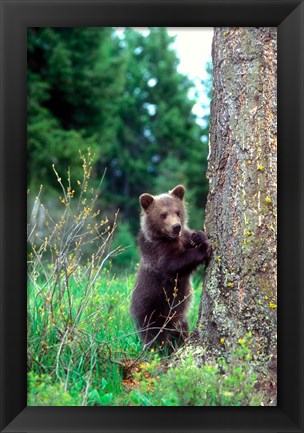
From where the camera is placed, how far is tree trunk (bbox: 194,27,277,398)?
203 inches

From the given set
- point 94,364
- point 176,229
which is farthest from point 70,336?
point 176,229

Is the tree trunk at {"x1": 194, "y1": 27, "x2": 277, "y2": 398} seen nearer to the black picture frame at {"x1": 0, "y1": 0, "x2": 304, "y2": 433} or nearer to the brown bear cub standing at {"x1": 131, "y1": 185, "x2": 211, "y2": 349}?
the black picture frame at {"x1": 0, "y1": 0, "x2": 304, "y2": 433}

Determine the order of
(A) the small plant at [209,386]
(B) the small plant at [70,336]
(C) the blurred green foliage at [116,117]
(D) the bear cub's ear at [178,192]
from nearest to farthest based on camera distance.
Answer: (A) the small plant at [209,386], (B) the small plant at [70,336], (D) the bear cub's ear at [178,192], (C) the blurred green foliage at [116,117]

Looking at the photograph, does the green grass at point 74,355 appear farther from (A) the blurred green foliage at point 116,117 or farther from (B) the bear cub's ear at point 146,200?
(A) the blurred green foliage at point 116,117

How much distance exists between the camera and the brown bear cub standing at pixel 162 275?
627cm

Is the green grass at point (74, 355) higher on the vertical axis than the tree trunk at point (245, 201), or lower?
lower

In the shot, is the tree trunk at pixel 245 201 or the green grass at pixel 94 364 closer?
the green grass at pixel 94 364

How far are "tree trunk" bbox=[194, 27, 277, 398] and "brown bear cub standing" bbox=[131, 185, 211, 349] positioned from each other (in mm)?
850

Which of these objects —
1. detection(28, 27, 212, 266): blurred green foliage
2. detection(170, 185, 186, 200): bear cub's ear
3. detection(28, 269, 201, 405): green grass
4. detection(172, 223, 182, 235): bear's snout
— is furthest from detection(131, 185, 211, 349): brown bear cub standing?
detection(28, 27, 212, 266): blurred green foliage
